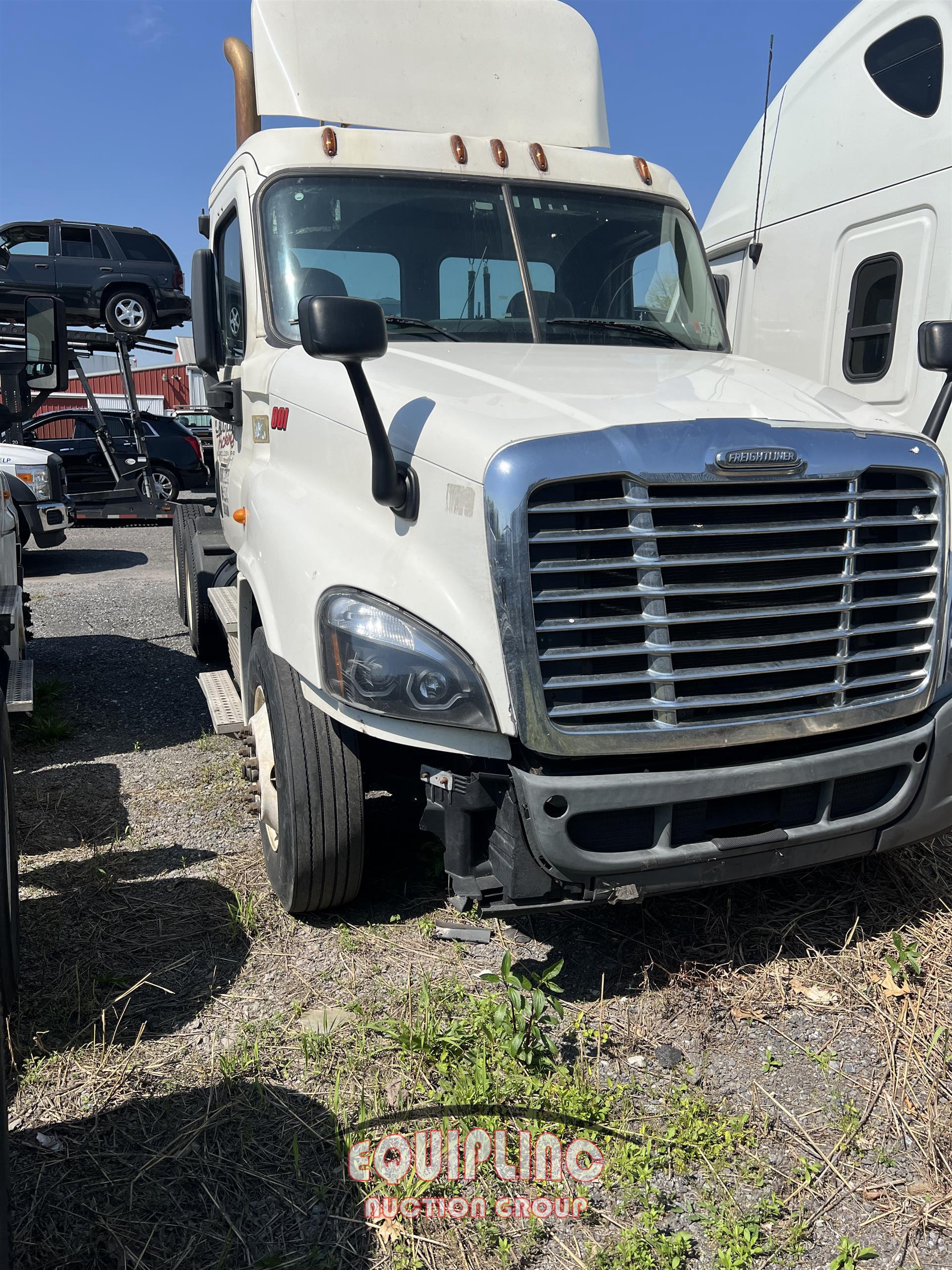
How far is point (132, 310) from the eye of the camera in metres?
15.7

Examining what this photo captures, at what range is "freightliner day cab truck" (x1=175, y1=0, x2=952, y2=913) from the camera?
2.62 meters

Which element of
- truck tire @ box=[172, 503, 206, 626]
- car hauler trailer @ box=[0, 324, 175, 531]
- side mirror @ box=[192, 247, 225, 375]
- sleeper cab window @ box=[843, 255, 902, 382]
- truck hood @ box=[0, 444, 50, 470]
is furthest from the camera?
car hauler trailer @ box=[0, 324, 175, 531]

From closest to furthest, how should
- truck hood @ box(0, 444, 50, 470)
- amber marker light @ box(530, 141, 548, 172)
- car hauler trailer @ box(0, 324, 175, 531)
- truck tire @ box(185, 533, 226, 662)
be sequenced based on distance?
amber marker light @ box(530, 141, 548, 172), truck tire @ box(185, 533, 226, 662), truck hood @ box(0, 444, 50, 470), car hauler trailer @ box(0, 324, 175, 531)

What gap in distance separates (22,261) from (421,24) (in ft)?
44.1

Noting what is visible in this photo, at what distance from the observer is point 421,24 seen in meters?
4.54

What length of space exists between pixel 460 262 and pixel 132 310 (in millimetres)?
13337

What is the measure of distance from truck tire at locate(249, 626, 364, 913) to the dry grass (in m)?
0.24

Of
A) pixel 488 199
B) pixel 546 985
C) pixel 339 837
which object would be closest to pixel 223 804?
pixel 339 837

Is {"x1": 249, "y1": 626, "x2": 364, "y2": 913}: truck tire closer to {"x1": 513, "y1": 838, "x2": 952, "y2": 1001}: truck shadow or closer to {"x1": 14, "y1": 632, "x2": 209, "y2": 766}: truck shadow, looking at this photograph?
{"x1": 513, "y1": 838, "x2": 952, "y2": 1001}: truck shadow

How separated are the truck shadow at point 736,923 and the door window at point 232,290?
2.84 meters

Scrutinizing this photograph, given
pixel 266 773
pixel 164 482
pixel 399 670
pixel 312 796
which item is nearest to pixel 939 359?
pixel 399 670

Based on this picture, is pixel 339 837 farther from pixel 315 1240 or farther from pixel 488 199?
pixel 488 199

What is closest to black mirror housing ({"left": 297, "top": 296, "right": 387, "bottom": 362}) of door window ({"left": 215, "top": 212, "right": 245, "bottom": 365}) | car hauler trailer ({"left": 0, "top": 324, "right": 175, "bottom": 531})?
door window ({"left": 215, "top": 212, "right": 245, "bottom": 365})

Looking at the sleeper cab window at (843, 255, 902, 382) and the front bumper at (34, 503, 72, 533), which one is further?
the front bumper at (34, 503, 72, 533)
